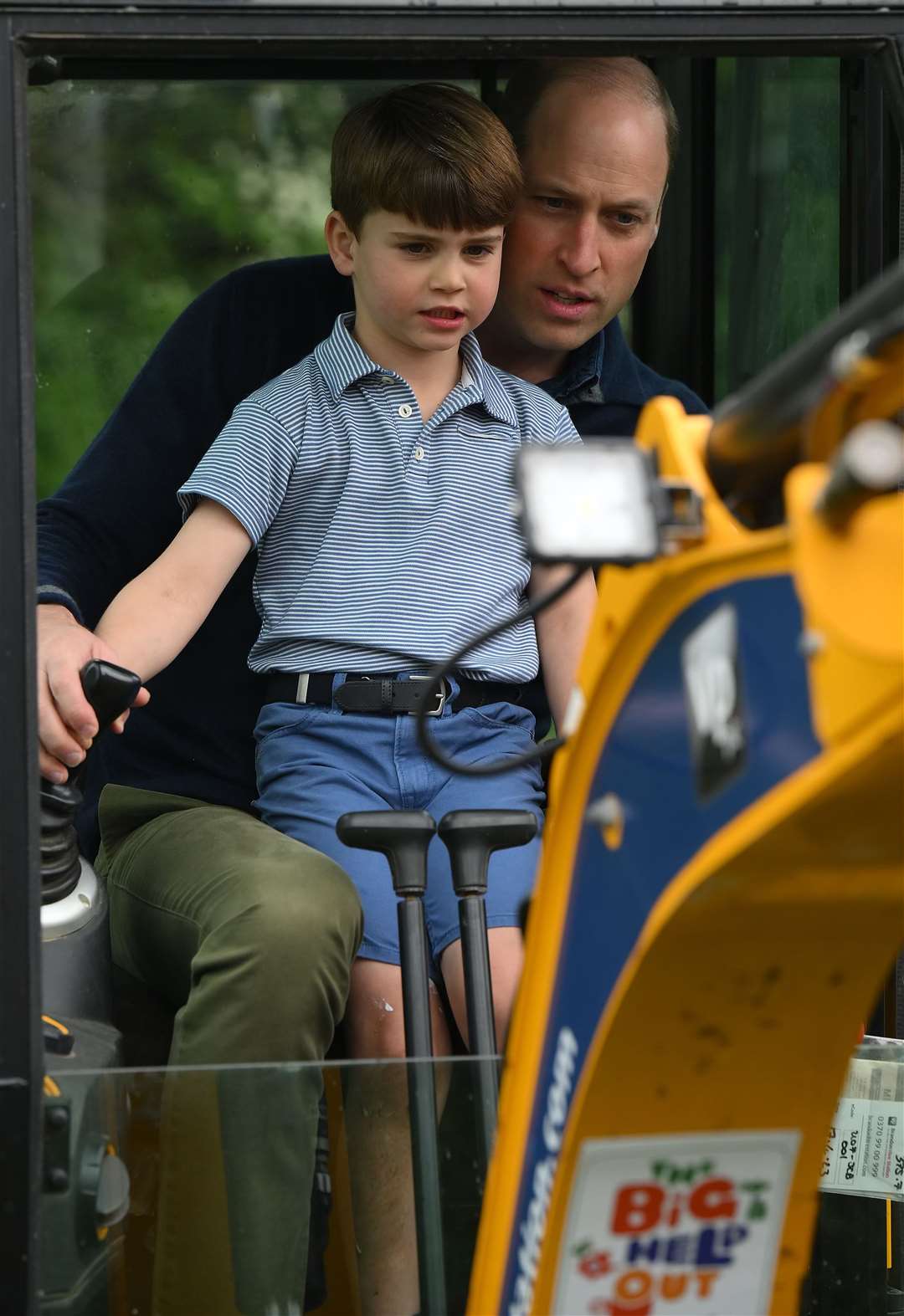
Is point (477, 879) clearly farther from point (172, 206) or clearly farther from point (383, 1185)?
point (172, 206)

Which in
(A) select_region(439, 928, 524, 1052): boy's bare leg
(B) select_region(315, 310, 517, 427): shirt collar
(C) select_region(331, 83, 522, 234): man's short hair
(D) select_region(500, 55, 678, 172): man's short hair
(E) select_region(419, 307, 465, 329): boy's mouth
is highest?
(D) select_region(500, 55, 678, 172): man's short hair

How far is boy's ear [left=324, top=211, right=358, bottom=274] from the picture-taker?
100 inches

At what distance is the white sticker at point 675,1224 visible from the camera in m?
1.33

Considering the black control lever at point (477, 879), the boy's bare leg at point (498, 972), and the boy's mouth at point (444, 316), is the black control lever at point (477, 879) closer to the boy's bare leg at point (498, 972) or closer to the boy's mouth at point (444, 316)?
the boy's bare leg at point (498, 972)

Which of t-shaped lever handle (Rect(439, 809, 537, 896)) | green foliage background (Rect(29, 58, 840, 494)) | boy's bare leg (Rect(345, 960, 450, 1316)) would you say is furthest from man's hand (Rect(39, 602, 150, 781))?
green foliage background (Rect(29, 58, 840, 494))

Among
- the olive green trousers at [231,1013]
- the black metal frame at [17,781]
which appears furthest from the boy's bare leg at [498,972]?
the black metal frame at [17,781]

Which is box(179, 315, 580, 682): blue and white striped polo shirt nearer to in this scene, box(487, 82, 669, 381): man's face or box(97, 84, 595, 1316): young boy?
box(97, 84, 595, 1316): young boy

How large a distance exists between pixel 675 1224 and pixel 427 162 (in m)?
1.51

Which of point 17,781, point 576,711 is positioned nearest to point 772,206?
point 17,781

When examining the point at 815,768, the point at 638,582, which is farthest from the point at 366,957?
the point at 815,768

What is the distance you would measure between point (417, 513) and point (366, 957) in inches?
24.0

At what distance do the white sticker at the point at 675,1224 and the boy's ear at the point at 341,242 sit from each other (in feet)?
5.05

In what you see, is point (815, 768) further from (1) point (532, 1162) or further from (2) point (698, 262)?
(2) point (698, 262)

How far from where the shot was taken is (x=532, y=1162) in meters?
1.39
